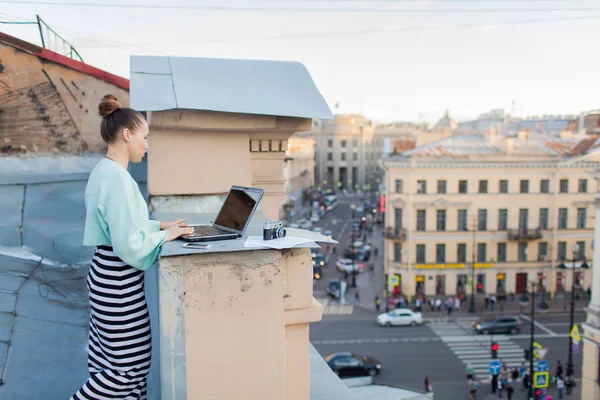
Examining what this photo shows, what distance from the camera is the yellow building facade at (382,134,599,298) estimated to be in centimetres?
3306

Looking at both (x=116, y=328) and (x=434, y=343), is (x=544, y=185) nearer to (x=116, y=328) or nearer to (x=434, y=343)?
(x=434, y=343)

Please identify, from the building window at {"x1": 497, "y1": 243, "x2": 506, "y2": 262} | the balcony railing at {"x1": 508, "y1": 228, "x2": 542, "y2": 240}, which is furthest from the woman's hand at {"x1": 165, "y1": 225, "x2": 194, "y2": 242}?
the building window at {"x1": 497, "y1": 243, "x2": 506, "y2": 262}

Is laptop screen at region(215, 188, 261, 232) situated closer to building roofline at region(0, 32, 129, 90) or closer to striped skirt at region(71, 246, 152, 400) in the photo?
striped skirt at region(71, 246, 152, 400)

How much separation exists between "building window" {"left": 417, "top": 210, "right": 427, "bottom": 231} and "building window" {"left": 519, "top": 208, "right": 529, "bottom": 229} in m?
5.68

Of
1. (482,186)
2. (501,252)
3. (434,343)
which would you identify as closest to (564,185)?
(482,186)

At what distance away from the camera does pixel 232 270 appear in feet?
10.0

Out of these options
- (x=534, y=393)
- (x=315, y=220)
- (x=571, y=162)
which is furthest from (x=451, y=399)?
(x=315, y=220)

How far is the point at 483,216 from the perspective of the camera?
110ft

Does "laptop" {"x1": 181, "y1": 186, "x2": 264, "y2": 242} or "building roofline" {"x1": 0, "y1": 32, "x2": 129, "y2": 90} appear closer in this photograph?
"laptop" {"x1": 181, "y1": 186, "x2": 264, "y2": 242}

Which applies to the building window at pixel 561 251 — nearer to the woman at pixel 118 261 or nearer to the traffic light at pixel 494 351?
the traffic light at pixel 494 351

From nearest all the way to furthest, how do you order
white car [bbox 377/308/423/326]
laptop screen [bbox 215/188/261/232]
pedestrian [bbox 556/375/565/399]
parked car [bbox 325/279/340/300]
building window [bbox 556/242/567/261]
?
laptop screen [bbox 215/188/261/232]
pedestrian [bbox 556/375/565/399]
white car [bbox 377/308/423/326]
building window [bbox 556/242/567/261]
parked car [bbox 325/279/340/300]

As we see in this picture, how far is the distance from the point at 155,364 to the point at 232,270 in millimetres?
1330

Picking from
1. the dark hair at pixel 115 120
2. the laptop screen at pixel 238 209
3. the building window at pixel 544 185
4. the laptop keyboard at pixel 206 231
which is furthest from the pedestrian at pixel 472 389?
the dark hair at pixel 115 120

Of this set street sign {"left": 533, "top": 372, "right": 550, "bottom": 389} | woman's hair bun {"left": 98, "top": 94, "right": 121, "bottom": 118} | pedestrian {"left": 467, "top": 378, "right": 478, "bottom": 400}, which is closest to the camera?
woman's hair bun {"left": 98, "top": 94, "right": 121, "bottom": 118}
